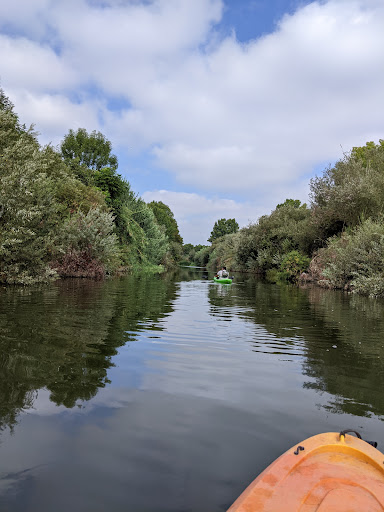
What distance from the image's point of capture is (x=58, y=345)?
23.2 feet

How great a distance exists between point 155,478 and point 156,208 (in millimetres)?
82562

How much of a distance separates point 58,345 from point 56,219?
15912 mm

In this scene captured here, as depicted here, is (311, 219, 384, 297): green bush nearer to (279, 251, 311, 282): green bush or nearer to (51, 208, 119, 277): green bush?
(279, 251, 311, 282): green bush

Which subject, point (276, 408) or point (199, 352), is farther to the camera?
point (199, 352)

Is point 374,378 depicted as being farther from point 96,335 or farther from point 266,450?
point 96,335

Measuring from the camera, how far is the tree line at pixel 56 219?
16.1 m

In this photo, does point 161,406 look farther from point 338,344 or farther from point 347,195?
point 347,195

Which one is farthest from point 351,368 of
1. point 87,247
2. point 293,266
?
point 293,266

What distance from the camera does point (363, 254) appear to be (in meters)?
23.5

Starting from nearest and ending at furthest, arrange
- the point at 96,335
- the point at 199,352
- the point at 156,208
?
the point at 199,352 → the point at 96,335 → the point at 156,208

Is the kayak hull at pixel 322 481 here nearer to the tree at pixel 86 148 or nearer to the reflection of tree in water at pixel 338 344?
the reflection of tree in water at pixel 338 344

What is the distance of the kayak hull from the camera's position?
2.35 m

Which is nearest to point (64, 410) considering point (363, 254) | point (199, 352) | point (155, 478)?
point (155, 478)

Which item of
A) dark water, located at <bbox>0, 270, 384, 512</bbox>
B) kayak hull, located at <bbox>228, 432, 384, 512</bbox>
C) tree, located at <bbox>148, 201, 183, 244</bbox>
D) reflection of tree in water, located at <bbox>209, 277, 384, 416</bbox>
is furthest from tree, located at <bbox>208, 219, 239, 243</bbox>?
kayak hull, located at <bbox>228, 432, 384, 512</bbox>
